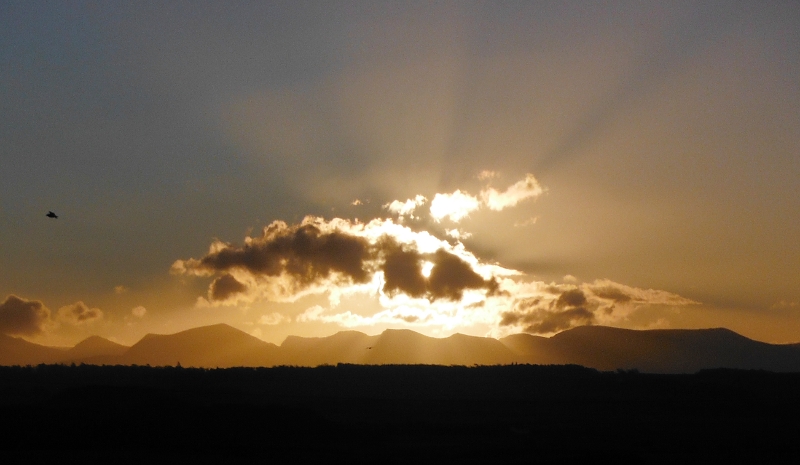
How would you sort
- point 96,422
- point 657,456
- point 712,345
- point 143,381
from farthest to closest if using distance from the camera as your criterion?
1. point 712,345
2. point 143,381
3. point 96,422
4. point 657,456

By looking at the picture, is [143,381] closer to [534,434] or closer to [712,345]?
[534,434]

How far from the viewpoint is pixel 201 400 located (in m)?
58.5

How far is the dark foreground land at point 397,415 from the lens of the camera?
45.6 m

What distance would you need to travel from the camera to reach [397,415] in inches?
2292

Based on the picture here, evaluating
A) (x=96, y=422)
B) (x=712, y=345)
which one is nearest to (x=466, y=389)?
(x=96, y=422)

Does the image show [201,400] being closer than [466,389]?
Yes

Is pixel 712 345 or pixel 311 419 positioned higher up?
pixel 712 345

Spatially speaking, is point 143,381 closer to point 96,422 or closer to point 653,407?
point 96,422

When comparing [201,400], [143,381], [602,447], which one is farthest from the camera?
[143,381]

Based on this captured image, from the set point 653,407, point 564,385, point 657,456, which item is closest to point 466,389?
point 564,385

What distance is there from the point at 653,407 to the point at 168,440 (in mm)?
37497

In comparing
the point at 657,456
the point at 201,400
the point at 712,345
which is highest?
the point at 712,345

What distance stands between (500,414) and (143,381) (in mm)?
32270

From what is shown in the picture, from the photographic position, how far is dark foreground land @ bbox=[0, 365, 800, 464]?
45.6 metres
